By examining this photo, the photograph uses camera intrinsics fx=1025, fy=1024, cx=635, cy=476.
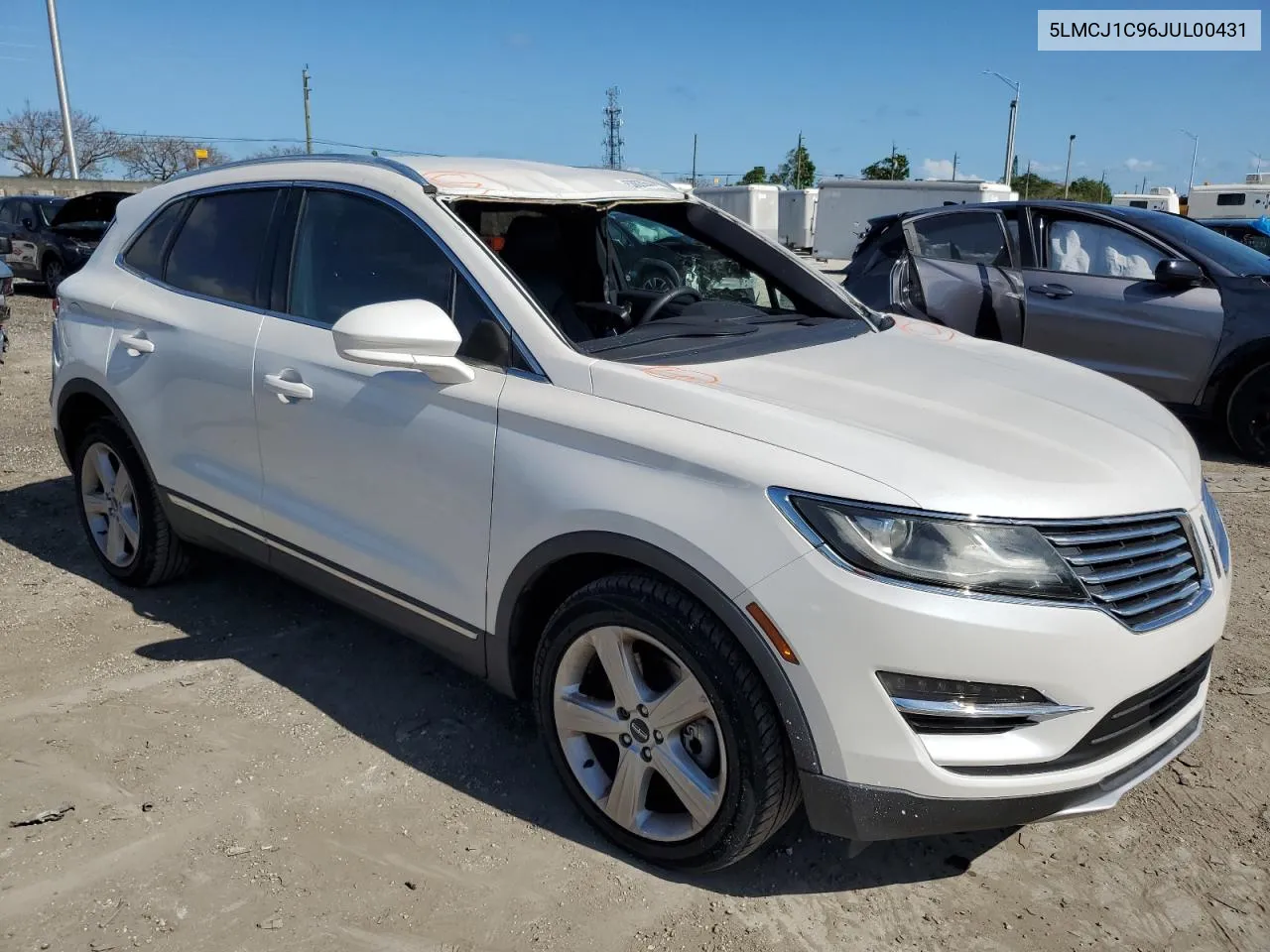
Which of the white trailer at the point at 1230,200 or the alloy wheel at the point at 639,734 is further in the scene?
the white trailer at the point at 1230,200

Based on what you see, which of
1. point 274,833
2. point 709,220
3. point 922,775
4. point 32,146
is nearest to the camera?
point 922,775

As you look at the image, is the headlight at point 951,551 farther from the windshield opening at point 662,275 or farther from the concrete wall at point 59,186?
the concrete wall at point 59,186

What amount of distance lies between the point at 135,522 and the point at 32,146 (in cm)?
6654

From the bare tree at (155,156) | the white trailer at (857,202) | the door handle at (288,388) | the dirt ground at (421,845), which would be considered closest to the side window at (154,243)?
the door handle at (288,388)

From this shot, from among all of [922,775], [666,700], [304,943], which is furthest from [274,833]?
[922,775]

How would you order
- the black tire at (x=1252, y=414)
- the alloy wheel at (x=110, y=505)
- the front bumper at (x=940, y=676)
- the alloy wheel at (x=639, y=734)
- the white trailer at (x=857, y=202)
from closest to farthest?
the front bumper at (x=940, y=676) < the alloy wheel at (x=639, y=734) < the alloy wheel at (x=110, y=505) < the black tire at (x=1252, y=414) < the white trailer at (x=857, y=202)

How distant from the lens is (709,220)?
3994 millimetres

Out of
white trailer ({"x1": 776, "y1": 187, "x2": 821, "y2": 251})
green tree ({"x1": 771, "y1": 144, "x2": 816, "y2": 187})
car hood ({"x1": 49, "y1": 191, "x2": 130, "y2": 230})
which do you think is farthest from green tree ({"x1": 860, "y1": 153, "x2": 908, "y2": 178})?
car hood ({"x1": 49, "y1": 191, "x2": 130, "y2": 230})

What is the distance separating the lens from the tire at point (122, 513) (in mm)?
4238

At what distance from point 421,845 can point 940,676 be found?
1.50m

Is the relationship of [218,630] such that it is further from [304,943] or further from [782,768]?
[782,768]

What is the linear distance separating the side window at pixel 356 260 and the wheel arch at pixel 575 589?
0.77 m

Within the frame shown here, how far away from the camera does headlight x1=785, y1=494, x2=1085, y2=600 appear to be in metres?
2.13

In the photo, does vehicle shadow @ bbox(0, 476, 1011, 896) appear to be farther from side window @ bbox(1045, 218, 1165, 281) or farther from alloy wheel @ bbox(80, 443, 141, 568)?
side window @ bbox(1045, 218, 1165, 281)
